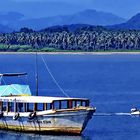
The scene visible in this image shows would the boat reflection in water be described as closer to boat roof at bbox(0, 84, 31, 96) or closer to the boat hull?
the boat hull

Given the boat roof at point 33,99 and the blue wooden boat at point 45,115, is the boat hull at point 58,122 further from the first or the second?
the boat roof at point 33,99

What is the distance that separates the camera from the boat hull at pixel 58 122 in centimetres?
7094

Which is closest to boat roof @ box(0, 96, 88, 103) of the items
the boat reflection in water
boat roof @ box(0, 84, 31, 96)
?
boat roof @ box(0, 84, 31, 96)

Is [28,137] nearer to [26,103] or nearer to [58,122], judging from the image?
[58,122]

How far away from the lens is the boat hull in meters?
70.9

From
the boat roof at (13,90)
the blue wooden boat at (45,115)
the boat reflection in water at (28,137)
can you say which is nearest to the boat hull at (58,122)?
the blue wooden boat at (45,115)

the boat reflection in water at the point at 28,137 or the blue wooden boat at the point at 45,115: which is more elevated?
the blue wooden boat at the point at 45,115

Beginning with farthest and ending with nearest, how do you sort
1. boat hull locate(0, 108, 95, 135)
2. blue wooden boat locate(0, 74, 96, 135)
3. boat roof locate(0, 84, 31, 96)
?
1. boat roof locate(0, 84, 31, 96)
2. blue wooden boat locate(0, 74, 96, 135)
3. boat hull locate(0, 108, 95, 135)

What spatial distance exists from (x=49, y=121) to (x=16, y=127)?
4.14 metres

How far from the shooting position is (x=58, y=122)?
71562 millimetres

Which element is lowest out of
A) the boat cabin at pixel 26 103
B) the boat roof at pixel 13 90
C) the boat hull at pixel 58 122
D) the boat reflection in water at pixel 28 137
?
the boat reflection in water at pixel 28 137

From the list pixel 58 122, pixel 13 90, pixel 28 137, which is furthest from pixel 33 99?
pixel 13 90

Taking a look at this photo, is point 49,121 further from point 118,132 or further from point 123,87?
point 123,87

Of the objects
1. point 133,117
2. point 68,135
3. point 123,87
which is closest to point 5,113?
point 68,135
